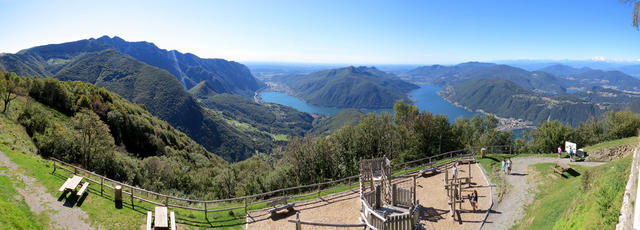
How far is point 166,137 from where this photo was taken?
2516 inches

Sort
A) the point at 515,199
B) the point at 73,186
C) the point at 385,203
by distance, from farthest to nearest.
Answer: the point at 515,199, the point at 385,203, the point at 73,186

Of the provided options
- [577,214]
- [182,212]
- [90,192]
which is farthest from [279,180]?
[577,214]

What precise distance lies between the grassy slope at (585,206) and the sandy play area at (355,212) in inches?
108

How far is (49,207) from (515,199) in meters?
27.6

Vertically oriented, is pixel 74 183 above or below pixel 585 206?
below

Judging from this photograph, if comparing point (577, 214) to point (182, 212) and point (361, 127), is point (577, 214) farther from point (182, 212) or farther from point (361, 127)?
point (361, 127)

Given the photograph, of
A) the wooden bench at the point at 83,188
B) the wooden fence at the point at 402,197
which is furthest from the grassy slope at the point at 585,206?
the wooden bench at the point at 83,188

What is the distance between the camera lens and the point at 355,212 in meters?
18.3

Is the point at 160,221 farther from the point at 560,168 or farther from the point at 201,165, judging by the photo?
the point at 201,165

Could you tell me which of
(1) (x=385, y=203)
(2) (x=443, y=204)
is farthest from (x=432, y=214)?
(1) (x=385, y=203)

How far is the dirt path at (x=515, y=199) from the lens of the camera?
17058mm

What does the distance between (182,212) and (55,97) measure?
4474 centimetres

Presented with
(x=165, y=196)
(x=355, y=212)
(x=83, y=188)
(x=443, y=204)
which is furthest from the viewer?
(x=443, y=204)

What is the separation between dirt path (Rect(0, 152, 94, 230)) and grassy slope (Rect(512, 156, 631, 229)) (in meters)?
19.9
